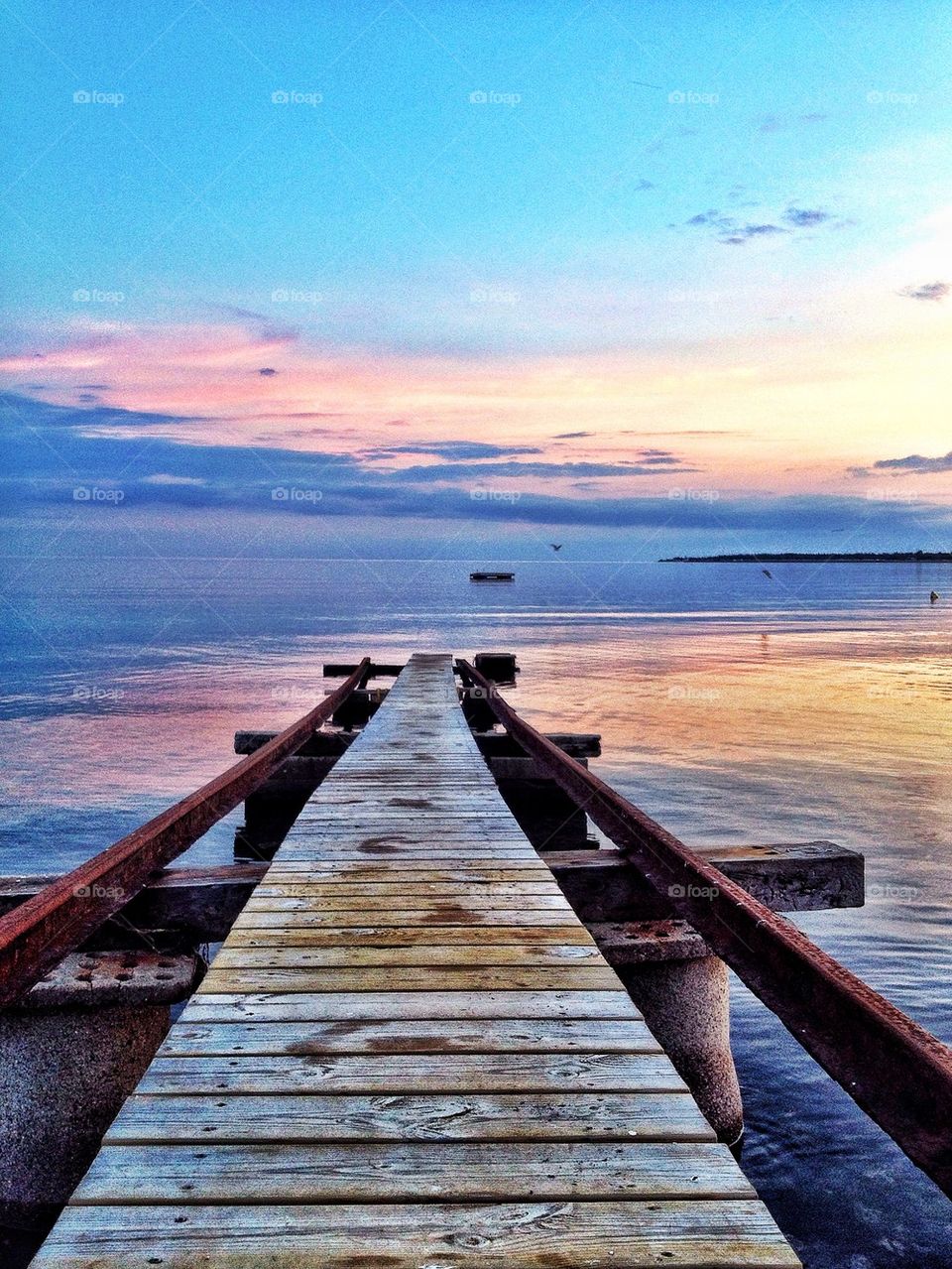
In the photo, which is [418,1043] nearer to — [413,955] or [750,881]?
[413,955]

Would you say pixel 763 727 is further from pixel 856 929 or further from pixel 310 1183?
pixel 310 1183

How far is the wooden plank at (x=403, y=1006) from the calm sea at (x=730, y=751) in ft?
9.38

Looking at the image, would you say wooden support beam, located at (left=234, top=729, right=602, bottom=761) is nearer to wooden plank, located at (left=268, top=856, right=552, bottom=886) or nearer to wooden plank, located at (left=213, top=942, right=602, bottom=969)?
wooden plank, located at (left=268, top=856, right=552, bottom=886)

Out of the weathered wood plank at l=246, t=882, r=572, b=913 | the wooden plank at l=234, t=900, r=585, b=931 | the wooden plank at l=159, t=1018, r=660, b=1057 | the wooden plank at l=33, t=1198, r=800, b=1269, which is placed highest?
the weathered wood plank at l=246, t=882, r=572, b=913

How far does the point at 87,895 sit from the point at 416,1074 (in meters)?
2.53

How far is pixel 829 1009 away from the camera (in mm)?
3521

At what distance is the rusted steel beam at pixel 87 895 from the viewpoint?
165 inches

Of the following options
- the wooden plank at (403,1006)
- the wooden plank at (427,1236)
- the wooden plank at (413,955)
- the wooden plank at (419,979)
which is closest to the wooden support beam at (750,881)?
the wooden plank at (413,955)

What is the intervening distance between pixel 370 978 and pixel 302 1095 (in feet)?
3.25

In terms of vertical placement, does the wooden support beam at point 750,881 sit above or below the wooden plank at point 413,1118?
below

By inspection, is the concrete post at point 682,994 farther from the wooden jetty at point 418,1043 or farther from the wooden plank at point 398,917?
the wooden plank at point 398,917

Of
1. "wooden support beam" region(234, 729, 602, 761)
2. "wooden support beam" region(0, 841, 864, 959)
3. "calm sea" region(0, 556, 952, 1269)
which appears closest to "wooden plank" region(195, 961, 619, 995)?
"wooden support beam" region(0, 841, 864, 959)

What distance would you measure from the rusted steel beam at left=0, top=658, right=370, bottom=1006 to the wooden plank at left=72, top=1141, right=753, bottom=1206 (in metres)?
1.79

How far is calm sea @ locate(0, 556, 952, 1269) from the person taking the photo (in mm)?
6246
